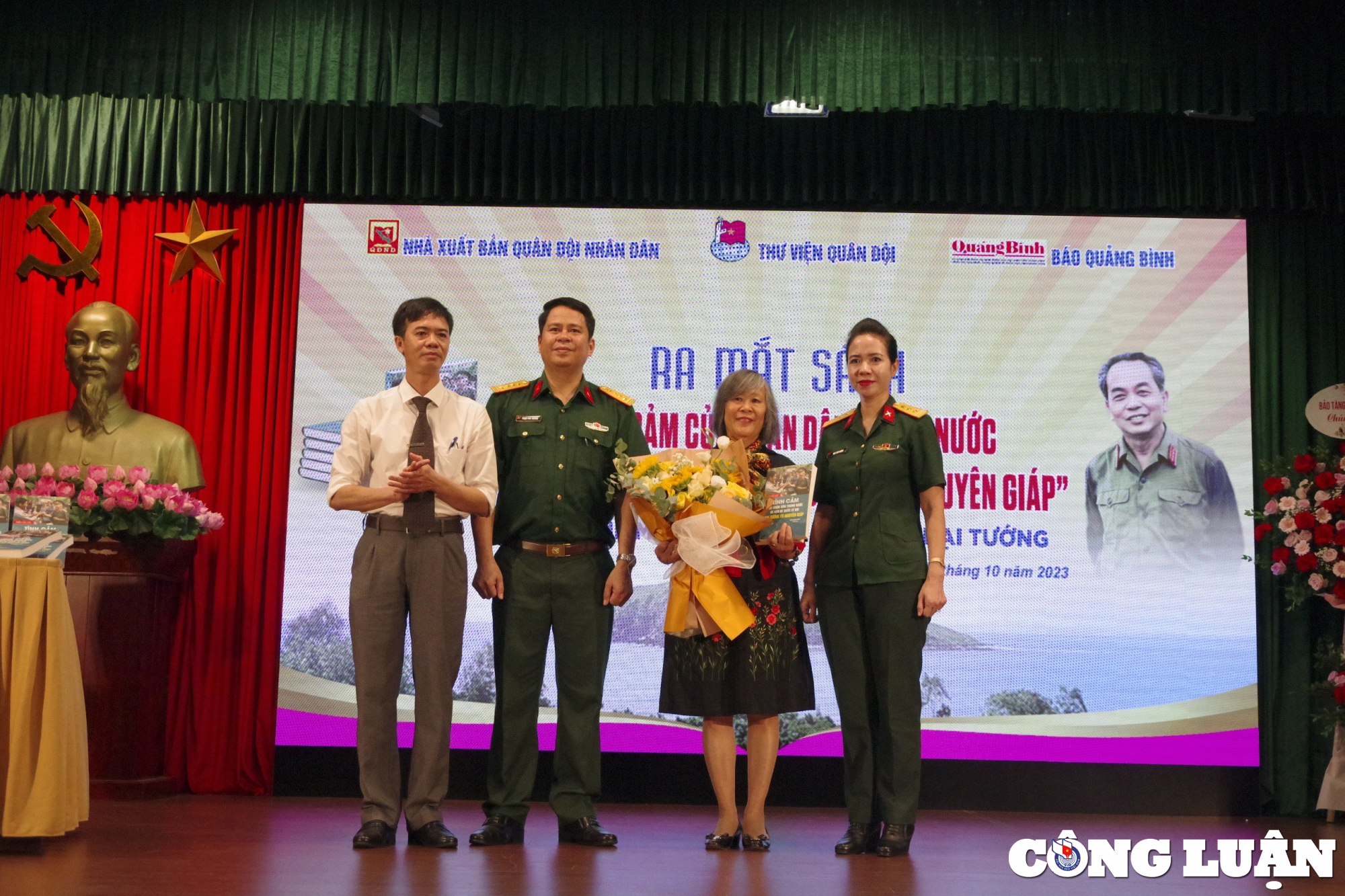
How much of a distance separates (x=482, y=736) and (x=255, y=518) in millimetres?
1402

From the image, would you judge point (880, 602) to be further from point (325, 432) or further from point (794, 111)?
point (325, 432)

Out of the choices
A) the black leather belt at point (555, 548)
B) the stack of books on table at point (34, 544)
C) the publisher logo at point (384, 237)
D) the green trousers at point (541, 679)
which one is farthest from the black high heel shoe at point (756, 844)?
the publisher logo at point (384, 237)

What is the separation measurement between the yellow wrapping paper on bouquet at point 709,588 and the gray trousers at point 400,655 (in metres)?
0.64

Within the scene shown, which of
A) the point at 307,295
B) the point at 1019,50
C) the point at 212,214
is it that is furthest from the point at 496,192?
the point at 1019,50

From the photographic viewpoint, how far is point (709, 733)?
367 cm

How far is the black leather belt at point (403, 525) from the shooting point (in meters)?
3.58

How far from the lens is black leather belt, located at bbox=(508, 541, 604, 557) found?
12.3ft

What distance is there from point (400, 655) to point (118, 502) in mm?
1694

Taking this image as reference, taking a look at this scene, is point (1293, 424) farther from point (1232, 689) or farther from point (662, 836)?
point (662, 836)

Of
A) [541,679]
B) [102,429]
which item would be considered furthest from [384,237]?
[541,679]

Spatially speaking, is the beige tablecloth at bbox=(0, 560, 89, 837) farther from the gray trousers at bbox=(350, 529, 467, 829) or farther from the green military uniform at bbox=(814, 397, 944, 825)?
the green military uniform at bbox=(814, 397, 944, 825)

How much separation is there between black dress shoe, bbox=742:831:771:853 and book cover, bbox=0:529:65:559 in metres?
2.26

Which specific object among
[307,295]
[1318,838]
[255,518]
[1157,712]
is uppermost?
[307,295]

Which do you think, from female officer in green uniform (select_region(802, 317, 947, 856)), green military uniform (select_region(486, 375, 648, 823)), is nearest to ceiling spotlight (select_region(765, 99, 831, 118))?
female officer in green uniform (select_region(802, 317, 947, 856))
